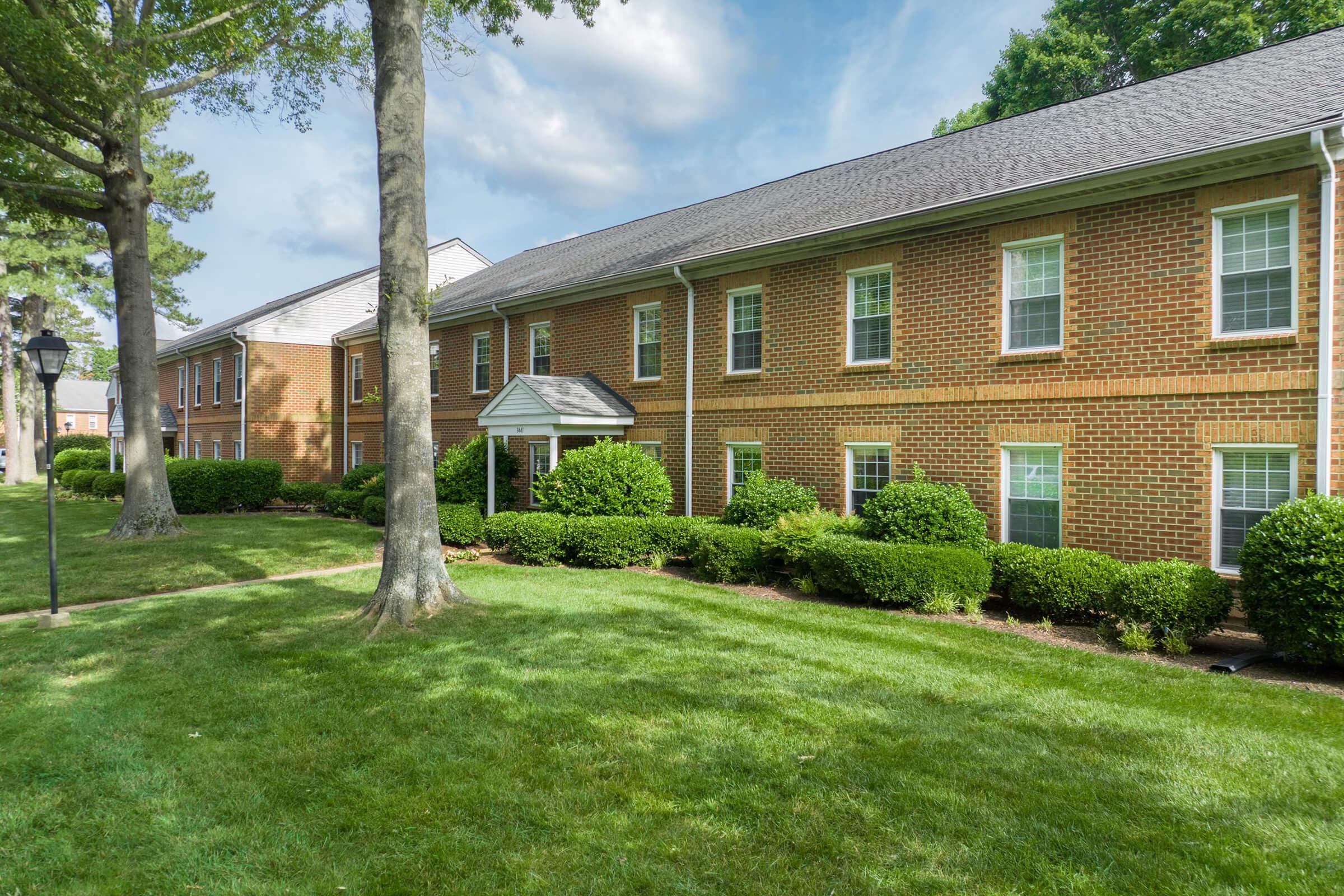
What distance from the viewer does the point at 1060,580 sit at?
9.01 metres

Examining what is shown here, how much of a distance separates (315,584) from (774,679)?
7.72 meters

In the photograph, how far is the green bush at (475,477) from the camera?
1777 centimetres

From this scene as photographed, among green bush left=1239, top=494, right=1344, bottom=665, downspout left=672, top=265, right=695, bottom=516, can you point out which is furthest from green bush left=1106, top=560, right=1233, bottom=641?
downspout left=672, top=265, right=695, bottom=516

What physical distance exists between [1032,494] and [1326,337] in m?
3.68

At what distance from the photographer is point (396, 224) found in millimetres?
8656

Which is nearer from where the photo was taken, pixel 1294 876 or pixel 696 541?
pixel 1294 876

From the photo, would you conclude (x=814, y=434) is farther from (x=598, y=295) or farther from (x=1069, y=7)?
(x=1069, y=7)

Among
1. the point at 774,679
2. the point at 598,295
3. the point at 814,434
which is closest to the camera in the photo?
the point at 774,679

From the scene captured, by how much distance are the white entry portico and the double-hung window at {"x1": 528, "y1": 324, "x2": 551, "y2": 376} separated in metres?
1.62

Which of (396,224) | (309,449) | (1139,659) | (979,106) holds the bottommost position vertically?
(1139,659)

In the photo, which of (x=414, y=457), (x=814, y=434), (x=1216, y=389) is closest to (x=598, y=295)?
(x=814, y=434)

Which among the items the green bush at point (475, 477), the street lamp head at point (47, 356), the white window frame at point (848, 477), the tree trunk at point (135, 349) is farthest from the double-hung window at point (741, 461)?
the tree trunk at point (135, 349)

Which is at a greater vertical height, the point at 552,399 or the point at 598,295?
the point at 598,295

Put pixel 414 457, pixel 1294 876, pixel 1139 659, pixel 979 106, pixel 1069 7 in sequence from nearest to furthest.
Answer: pixel 1294 876, pixel 1139 659, pixel 414 457, pixel 1069 7, pixel 979 106
